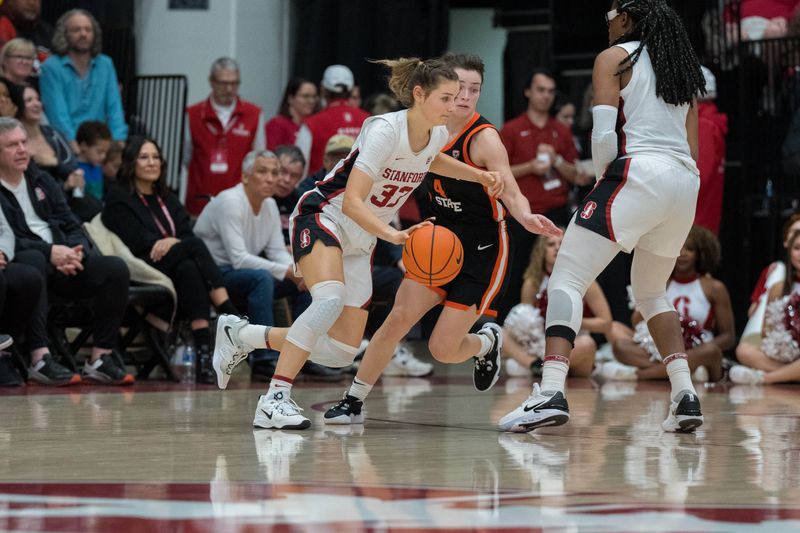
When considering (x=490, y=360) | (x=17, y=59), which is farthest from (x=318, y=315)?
(x=17, y=59)

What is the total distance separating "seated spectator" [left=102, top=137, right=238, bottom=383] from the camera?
7148 millimetres

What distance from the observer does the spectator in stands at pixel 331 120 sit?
8969mm

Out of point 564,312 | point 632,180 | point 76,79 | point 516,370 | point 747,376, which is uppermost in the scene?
point 76,79

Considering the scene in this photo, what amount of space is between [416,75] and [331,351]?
1.15 m

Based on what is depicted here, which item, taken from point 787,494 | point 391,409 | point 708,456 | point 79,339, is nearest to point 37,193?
point 79,339

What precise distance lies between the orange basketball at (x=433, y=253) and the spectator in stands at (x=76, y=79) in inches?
171

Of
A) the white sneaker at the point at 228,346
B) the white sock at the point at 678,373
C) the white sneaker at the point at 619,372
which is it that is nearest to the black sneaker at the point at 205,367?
the white sneaker at the point at 228,346

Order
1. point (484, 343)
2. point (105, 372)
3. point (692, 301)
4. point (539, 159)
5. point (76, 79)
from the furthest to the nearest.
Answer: point (539, 159), point (76, 79), point (692, 301), point (105, 372), point (484, 343)

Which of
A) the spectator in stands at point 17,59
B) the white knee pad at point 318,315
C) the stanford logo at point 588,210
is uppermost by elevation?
the spectator in stands at point 17,59

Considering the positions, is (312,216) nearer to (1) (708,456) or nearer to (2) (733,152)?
(1) (708,456)

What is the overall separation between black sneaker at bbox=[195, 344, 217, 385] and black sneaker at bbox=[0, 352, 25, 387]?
104cm

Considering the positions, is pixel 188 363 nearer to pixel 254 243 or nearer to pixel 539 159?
pixel 254 243

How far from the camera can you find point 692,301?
25.6ft

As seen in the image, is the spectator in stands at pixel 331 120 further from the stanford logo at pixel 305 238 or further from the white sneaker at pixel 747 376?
the stanford logo at pixel 305 238
